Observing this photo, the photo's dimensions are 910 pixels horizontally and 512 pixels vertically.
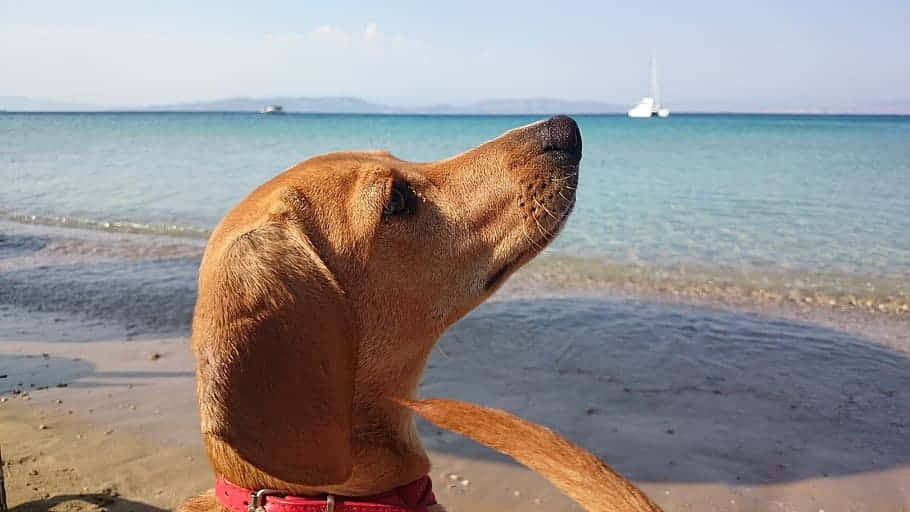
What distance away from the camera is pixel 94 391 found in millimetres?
6484

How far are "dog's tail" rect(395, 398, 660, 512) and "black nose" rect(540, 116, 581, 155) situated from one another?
4.27ft

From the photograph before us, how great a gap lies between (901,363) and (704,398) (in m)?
2.57

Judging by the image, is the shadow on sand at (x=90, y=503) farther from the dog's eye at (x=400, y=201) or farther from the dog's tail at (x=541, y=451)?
the dog's tail at (x=541, y=451)

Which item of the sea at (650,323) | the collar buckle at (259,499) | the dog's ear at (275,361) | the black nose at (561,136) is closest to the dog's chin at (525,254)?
the black nose at (561,136)

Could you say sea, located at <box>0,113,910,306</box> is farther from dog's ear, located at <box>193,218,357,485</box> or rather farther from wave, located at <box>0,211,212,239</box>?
dog's ear, located at <box>193,218,357,485</box>

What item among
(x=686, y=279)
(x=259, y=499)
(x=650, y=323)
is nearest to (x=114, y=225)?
(x=686, y=279)

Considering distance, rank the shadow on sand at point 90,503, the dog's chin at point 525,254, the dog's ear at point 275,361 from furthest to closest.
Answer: the shadow on sand at point 90,503 < the dog's chin at point 525,254 < the dog's ear at point 275,361

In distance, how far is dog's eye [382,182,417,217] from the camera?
2.62 metres

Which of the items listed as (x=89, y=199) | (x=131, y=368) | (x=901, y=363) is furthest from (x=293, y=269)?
(x=89, y=199)

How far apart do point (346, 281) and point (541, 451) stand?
0.90 m

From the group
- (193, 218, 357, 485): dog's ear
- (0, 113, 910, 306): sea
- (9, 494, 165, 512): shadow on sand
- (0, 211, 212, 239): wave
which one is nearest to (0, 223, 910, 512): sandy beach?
(9, 494, 165, 512): shadow on sand

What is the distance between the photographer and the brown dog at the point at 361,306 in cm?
198

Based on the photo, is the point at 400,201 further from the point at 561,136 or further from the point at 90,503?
the point at 90,503

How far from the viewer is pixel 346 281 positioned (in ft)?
8.20
